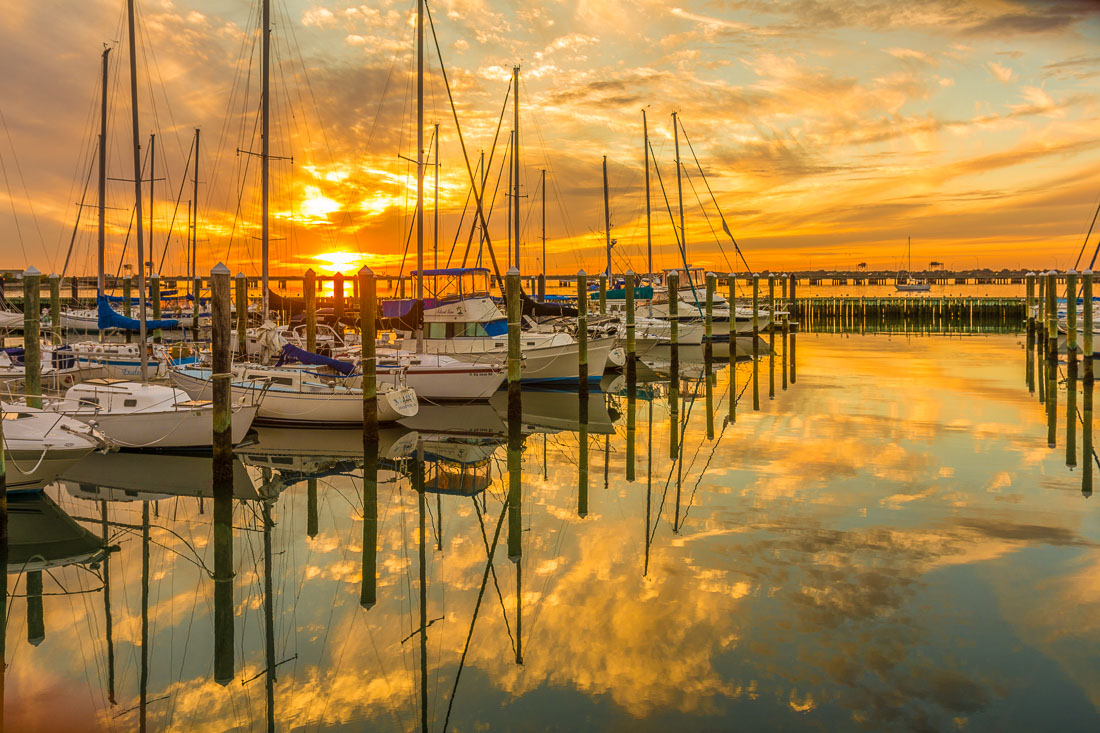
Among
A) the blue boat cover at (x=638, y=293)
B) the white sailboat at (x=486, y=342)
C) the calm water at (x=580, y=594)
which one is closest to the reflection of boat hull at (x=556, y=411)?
the white sailboat at (x=486, y=342)

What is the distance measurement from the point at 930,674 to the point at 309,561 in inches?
300

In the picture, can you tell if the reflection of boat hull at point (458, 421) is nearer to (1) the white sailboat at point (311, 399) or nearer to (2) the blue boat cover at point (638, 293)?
(1) the white sailboat at point (311, 399)

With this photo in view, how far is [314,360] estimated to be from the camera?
21734 millimetres

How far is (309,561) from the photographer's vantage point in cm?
1123

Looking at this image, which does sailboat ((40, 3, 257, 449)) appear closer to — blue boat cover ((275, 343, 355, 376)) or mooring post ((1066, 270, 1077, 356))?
blue boat cover ((275, 343, 355, 376))

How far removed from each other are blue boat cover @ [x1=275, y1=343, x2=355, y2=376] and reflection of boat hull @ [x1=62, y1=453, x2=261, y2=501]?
175 inches

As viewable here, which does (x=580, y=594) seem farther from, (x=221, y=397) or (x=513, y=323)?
(x=513, y=323)

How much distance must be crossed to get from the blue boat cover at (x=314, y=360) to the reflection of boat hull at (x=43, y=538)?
8.13 metres

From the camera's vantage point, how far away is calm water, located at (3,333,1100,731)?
7.17 meters

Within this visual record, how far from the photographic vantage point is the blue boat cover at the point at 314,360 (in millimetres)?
21391

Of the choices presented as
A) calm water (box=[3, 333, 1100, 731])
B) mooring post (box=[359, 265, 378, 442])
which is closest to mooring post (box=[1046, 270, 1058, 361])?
calm water (box=[3, 333, 1100, 731])

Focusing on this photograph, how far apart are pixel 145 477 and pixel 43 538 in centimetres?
380

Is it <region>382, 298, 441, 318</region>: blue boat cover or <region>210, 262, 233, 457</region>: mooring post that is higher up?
<region>382, 298, 441, 318</region>: blue boat cover

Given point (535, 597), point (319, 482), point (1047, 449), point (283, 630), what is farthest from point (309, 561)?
point (1047, 449)
